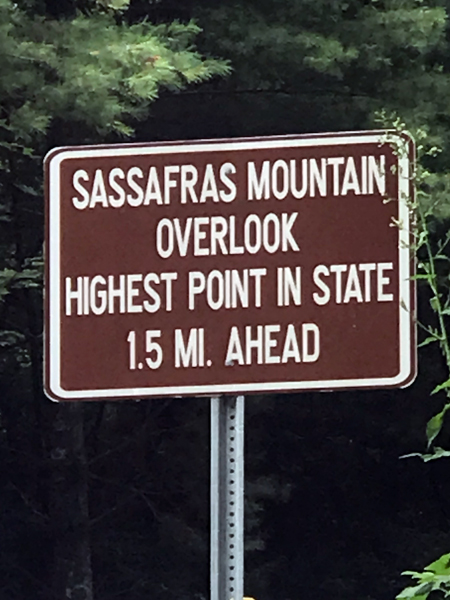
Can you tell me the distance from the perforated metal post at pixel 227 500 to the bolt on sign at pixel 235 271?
0.13 ft

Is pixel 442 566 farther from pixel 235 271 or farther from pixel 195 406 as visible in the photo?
pixel 195 406

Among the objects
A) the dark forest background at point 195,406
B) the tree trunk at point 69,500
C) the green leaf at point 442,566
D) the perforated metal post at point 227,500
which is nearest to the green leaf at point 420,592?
the green leaf at point 442,566

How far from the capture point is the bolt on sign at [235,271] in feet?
5.80

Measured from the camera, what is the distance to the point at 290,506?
12867 millimetres

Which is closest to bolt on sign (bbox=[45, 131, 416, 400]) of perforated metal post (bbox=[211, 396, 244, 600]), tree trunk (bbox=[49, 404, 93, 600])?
perforated metal post (bbox=[211, 396, 244, 600])

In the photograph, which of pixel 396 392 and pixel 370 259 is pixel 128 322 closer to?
pixel 370 259

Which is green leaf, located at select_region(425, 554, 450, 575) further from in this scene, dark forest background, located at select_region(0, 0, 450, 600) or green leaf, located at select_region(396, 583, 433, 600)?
dark forest background, located at select_region(0, 0, 450, 600)

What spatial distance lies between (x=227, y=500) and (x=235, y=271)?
1.03ft

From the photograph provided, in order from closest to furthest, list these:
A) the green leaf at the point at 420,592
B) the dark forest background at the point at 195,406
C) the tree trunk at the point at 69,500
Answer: the green leaf at the point at 420,592 → the dark forest background at the point at 195,406 → the tree trunk at the point at 69,500

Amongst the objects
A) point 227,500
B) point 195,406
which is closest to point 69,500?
point 195,406

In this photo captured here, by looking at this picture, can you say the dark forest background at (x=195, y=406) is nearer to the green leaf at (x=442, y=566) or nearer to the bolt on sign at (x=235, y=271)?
the bolt on sign at (x=235, y=271)

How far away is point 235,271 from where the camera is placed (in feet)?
5.86

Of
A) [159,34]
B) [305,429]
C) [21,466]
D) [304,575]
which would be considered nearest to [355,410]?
[305,429]

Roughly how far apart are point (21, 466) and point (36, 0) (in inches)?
203
